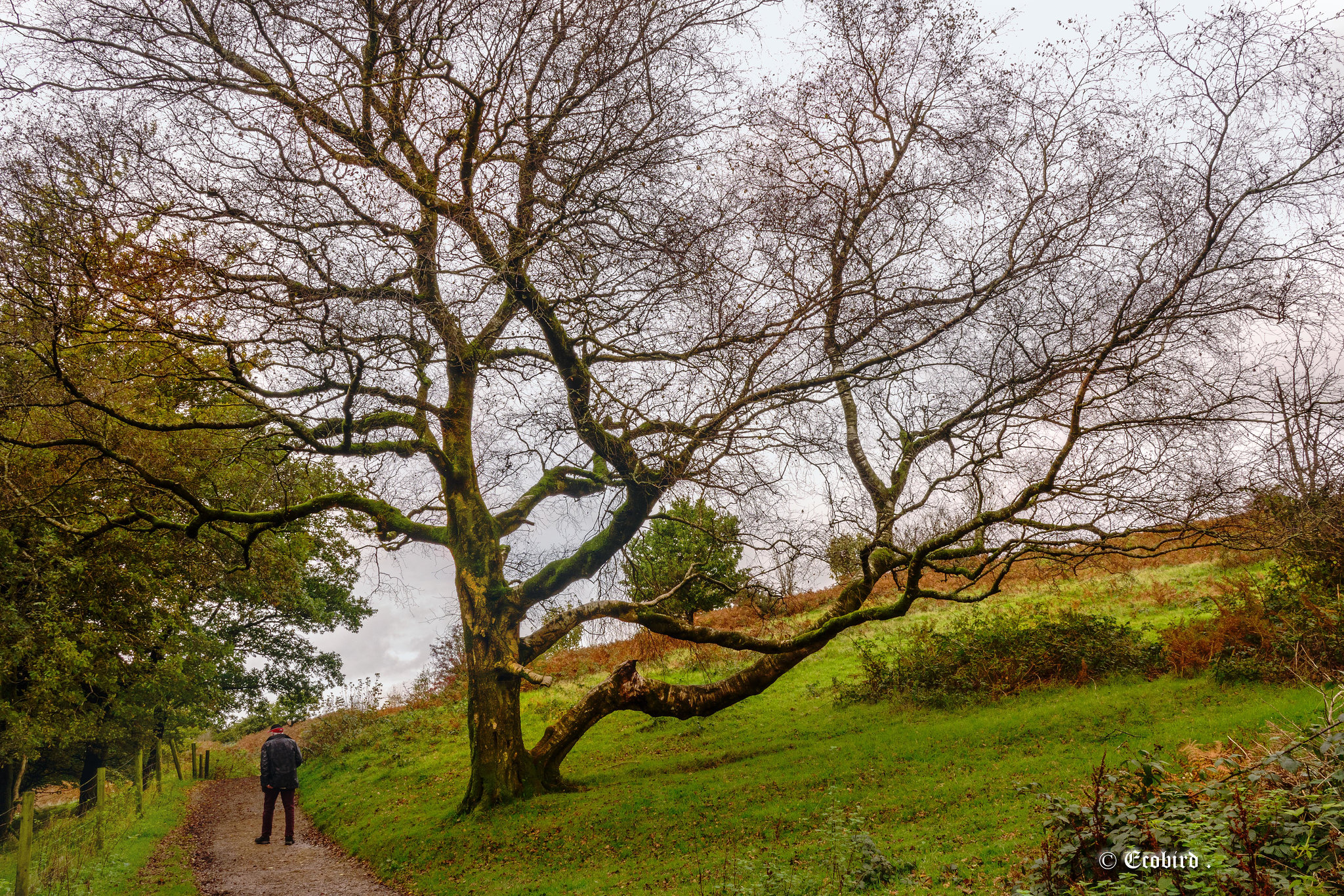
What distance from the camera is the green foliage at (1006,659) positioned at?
14.2 meters

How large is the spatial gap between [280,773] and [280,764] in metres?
0.19

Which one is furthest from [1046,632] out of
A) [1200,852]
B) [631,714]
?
[1200,852]

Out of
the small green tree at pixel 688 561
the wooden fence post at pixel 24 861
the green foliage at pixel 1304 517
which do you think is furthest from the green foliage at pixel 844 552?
the wooden fence post at pixel 24 861

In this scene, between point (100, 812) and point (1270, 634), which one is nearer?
point (1270, 634)

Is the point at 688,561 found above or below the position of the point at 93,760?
above

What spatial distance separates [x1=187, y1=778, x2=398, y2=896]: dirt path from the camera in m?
10.0

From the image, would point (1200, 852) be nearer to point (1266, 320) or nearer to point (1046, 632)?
point (1266, 320)

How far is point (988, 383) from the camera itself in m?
9.82

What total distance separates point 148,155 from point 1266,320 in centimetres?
1305

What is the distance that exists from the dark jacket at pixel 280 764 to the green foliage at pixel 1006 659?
11.1 meters

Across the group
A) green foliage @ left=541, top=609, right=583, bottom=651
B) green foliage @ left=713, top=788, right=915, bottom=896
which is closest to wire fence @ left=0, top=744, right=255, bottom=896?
green foliage @ left=541, top=609, right=583, bottom=651

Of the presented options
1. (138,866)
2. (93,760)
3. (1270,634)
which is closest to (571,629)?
(138,866)

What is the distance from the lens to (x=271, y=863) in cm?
1180

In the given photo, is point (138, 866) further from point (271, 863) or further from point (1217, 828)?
point (1217, 828)
